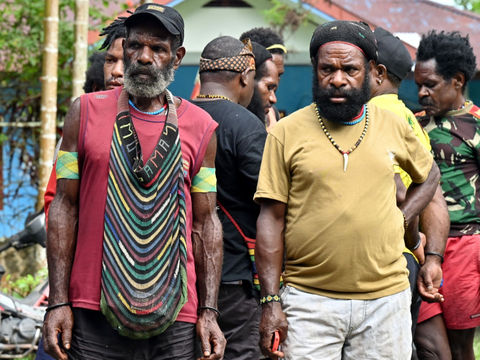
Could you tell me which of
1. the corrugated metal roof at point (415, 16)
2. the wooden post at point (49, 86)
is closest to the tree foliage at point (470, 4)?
the corrugated metal roof at point (415, 16)

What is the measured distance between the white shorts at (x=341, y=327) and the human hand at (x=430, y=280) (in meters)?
0.56

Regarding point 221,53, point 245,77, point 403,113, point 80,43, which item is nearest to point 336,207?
point 403,113

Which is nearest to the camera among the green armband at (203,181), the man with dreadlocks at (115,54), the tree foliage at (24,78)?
the green armband at (203,181)

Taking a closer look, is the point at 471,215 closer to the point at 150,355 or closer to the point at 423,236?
the point at 423,236

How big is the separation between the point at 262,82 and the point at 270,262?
2315 millimetres

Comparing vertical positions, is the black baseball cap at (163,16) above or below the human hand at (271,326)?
above

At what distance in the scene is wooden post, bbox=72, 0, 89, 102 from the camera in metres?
7.76

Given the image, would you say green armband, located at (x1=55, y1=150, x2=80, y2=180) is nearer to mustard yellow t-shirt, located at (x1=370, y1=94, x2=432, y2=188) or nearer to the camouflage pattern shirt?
mustard yellow t-shirt, located at (x1=370, y1=94, x2=432, y2=188)

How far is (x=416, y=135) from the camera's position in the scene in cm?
430

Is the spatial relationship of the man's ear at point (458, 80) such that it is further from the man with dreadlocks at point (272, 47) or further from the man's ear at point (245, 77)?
the man's ear at point (245, 77)

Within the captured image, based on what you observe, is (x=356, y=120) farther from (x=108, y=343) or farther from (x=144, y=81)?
(x=108, y=343)

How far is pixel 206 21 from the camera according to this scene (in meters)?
12.2

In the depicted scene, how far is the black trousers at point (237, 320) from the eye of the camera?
4426 mm

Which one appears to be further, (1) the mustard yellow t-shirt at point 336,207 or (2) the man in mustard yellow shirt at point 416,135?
(2) the man in mustard yellow shirt at point 416,135
